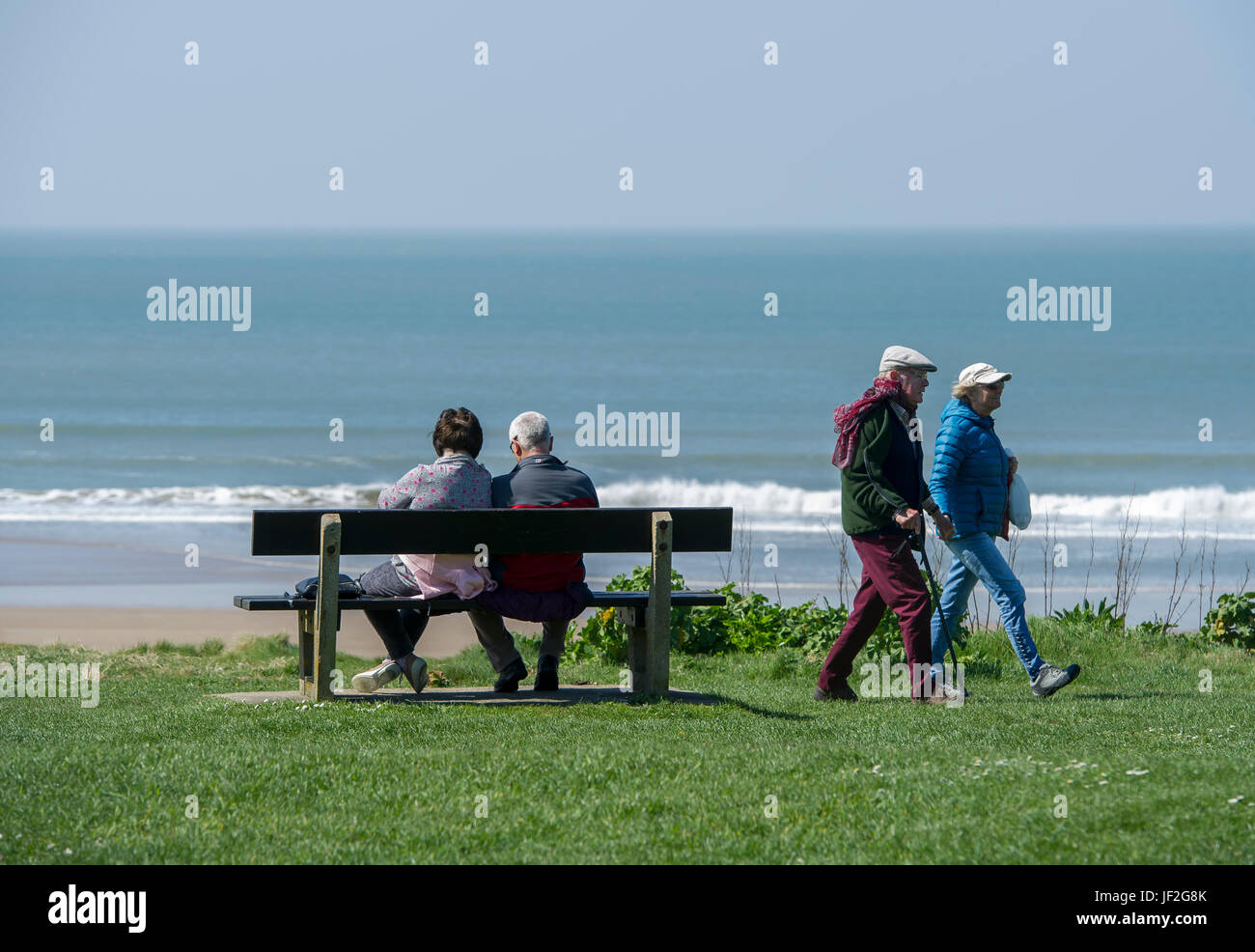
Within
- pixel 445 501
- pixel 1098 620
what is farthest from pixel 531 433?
pixel 1098 620

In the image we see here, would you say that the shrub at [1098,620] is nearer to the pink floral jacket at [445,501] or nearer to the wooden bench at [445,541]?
the wooden bench at [445,541]

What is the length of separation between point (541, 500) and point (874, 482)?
5.54 feet

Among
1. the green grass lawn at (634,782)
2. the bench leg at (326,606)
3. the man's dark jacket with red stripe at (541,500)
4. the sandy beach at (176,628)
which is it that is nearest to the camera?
the green grass lawn at (634,782)

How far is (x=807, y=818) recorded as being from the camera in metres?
4.94

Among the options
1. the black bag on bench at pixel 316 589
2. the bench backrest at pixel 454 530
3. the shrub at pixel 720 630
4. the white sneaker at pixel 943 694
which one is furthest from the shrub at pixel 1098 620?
the black bag on bench at pixel 316 589

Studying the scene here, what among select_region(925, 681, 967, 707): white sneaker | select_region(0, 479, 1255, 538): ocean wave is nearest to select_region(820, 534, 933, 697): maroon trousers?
select_region(925, 681, 967, 707): white sneaker

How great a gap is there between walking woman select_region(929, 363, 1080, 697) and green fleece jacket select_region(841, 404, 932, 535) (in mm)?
462

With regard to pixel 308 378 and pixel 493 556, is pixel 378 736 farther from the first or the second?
pixel 308 378

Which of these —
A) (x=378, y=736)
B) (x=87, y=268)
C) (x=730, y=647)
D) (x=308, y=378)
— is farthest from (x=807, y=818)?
(x=87, y=268)

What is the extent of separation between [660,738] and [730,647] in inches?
159

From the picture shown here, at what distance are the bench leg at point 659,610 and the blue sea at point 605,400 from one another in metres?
6.77

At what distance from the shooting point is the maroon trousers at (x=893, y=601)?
7672 mm

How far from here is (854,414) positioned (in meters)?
7.70

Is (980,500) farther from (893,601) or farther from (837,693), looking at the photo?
(837,693)
